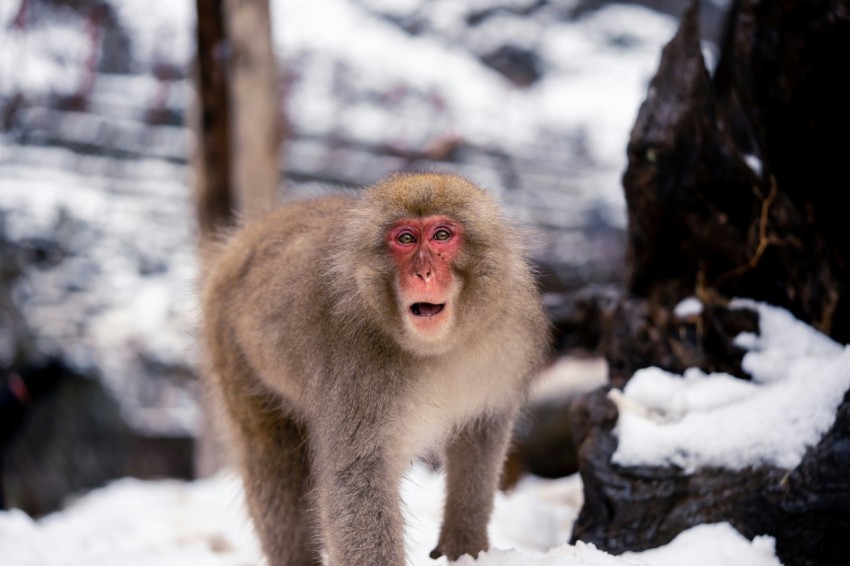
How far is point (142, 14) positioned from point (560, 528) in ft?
22.0

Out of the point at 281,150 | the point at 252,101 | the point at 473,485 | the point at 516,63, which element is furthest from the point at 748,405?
the point at 516,63

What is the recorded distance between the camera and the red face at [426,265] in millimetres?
2719

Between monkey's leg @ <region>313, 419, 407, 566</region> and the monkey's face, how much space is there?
382 millimetres

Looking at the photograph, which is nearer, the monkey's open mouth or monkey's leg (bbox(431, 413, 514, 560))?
the monkey's open mouth

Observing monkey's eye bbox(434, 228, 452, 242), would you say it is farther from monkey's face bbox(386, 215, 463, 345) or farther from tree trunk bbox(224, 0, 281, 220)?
tree trunk bbox(224, 0, 281, 220)

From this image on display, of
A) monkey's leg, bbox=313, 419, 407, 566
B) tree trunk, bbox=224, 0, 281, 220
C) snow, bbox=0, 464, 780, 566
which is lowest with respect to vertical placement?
snow, bbox=0, 464, 780, 566

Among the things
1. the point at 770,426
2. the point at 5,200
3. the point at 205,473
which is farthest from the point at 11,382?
the point at 770,426

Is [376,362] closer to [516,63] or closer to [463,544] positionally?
[463,544]

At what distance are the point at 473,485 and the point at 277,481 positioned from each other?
783mm

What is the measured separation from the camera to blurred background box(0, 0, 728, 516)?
8.97 meters

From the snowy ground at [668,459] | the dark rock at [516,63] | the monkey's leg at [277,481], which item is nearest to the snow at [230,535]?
the snowy ground at [668,459]

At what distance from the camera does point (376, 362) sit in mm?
2850

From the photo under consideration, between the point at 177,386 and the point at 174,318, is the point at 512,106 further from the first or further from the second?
the point at 177,386

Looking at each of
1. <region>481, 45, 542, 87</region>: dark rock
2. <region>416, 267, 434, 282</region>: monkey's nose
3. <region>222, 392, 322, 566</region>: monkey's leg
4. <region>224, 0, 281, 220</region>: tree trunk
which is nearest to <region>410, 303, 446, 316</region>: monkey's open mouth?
<region>416, 267, 434, 282</region>: monkey's nose
